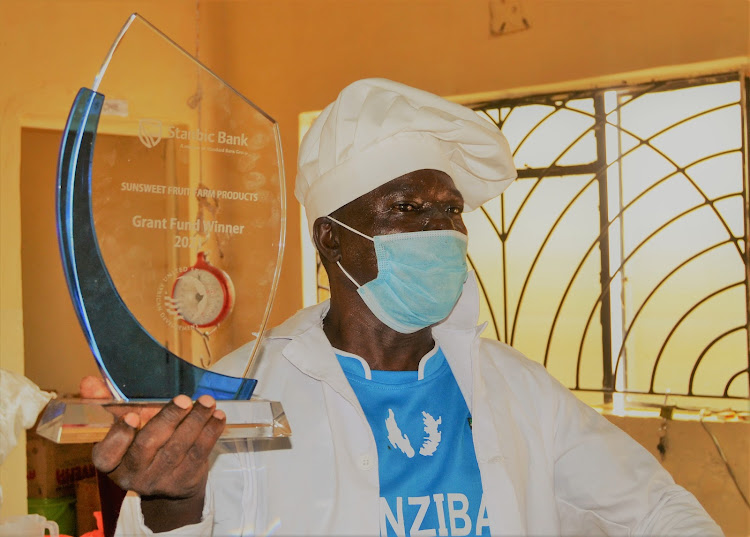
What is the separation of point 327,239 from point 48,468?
7.11 feet

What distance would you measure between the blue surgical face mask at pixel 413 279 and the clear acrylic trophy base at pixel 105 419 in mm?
349

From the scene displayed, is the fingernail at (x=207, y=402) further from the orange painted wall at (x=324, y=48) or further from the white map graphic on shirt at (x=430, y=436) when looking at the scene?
the orange painted wall at (x=324, y=48)

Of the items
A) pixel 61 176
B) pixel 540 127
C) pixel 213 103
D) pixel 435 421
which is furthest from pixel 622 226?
pixel 61 176

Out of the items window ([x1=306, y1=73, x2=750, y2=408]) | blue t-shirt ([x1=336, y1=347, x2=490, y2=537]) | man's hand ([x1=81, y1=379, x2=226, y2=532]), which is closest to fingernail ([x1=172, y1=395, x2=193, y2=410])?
man's hand ([x1=81, y1=379, x2=226, y2=532])

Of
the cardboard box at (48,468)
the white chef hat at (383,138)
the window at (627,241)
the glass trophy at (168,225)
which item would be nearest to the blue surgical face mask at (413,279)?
the white chef hat at (383,138)

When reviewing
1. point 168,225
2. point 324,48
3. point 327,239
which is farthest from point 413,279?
point 324,48

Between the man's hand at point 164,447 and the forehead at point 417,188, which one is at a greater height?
the forehead at point 417,188

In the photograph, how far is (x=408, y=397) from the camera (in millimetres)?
1218

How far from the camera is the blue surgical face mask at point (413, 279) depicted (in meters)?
1.25

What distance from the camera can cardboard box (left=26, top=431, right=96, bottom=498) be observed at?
2.93 m

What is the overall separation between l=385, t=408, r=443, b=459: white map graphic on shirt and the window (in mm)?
1855

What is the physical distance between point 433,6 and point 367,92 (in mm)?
2062

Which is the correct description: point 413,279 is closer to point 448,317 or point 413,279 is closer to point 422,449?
point 448,317

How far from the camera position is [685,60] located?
8.64 ft
